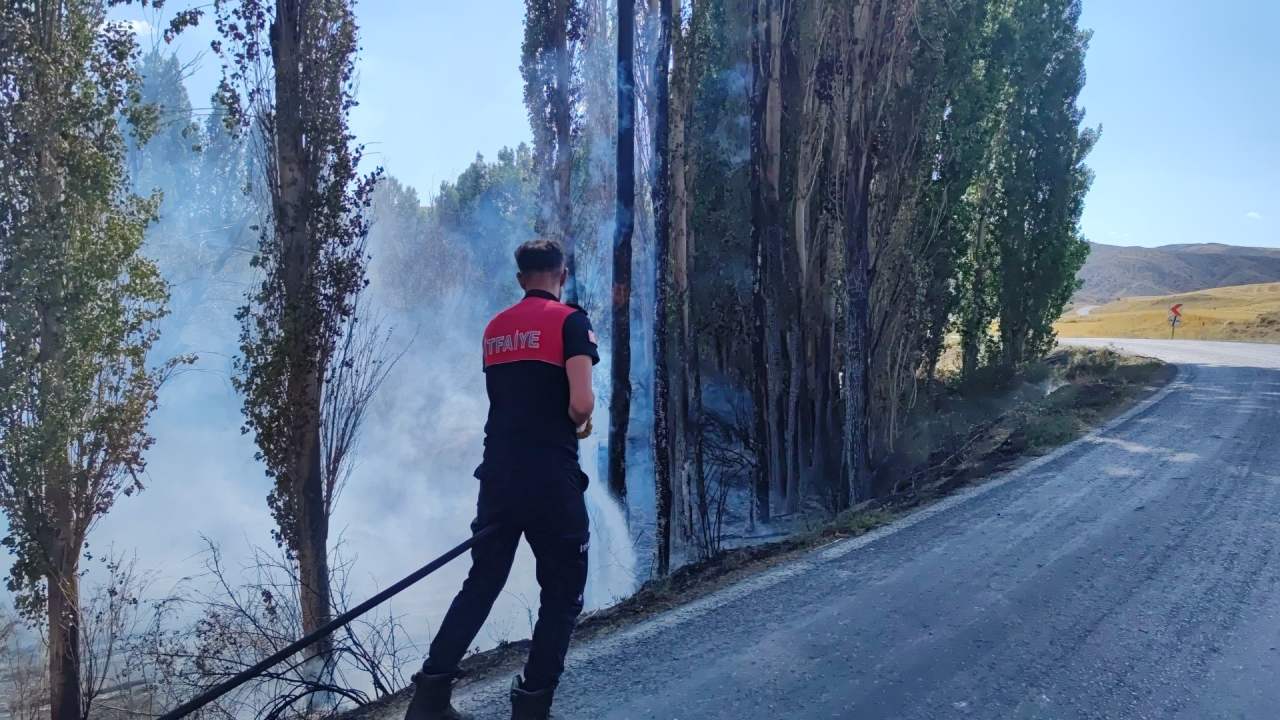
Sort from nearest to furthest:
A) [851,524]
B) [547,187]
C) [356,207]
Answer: [851,524]
[356,207]
[547,187]

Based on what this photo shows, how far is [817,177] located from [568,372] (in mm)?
12528

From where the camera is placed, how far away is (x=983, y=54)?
17.6 metres

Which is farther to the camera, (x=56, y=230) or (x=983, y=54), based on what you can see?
(x=983, y=54)

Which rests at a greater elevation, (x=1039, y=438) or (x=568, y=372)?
(x=568, y=372)

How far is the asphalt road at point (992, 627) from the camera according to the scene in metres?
3.62

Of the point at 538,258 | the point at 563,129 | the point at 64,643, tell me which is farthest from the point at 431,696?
the point at 563,129

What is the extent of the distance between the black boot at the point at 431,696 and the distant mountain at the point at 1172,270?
13173cm

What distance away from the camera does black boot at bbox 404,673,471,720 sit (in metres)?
3.28

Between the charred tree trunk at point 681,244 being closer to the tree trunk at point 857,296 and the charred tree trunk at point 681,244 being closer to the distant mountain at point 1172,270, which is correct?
the tree trunk at point 857,296

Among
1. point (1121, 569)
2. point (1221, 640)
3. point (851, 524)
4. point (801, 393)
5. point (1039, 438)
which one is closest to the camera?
point (1221, 640)

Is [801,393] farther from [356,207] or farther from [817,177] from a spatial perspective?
[356,207]

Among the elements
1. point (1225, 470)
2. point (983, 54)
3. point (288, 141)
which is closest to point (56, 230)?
point (288, 141)

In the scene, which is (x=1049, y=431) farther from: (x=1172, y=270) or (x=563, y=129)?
(x=1172, y=270)

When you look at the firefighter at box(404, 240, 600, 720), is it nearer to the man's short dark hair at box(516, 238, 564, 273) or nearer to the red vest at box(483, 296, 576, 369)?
the red vest at box(483, 296, 576, 369)
